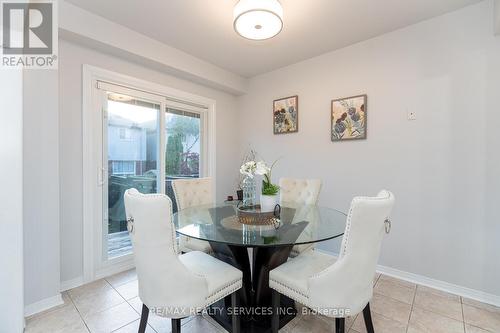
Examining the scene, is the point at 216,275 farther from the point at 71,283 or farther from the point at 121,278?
the point at 71,283

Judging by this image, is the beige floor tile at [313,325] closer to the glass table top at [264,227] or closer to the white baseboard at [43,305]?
the glass table top at [264,227]

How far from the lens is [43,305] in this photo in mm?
1871

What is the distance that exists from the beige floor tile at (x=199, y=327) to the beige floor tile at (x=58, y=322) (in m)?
0.70

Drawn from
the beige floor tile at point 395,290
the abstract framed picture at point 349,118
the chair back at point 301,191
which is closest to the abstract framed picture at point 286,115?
the abstract framed picture at point 349,118

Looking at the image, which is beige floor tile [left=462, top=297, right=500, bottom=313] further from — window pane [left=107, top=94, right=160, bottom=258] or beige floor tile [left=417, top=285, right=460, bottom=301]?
window pane [left=107, top=94, right=160, bottom=258]

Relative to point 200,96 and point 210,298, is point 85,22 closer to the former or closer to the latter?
point 200,96

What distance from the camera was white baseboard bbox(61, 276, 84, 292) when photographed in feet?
7.03

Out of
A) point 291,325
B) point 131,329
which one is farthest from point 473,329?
point 131,329

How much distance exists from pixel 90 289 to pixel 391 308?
2687mm

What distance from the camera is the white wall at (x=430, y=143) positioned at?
6.59 ft

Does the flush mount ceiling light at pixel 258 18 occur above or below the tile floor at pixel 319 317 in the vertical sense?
above

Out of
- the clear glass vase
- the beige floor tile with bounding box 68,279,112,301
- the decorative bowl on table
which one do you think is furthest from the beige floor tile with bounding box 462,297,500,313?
the beige floor tile with bounding box 68,279,112,301

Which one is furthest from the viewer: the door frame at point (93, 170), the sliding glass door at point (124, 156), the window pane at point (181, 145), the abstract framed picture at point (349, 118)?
the window pane at point (181, 145)

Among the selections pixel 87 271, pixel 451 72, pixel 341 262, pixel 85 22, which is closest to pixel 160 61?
pixel 85 22
